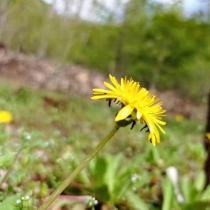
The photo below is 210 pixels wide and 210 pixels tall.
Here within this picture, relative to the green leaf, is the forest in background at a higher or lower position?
higher

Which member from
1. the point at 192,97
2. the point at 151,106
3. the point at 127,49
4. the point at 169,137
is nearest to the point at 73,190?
the point at 151,106

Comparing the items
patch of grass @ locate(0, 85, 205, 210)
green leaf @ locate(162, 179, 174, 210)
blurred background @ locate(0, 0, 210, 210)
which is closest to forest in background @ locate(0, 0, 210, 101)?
blurred background @ locate(0, 0, 210, 210)

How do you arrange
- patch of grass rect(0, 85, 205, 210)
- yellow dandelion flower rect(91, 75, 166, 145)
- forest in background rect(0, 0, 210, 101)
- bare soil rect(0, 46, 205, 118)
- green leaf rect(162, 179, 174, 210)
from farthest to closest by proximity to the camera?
forest in background rect(0, 0, 210, 101) → bare soil rect(0, 46, 205, 118) → green leaf rect(162, 179, 174, 210) → patch of grass rect(0, 85, 205, 210) → yellow dandelion flower rect(91, 75, 166, 145)

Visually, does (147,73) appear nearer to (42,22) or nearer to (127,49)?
(127,49)

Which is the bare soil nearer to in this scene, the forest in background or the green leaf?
the forest in background

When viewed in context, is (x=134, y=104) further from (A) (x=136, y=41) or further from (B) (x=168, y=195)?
(A) (x=136, y=41)

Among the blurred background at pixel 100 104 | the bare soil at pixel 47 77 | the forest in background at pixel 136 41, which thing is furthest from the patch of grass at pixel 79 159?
the bare soil at pixel 47 77
